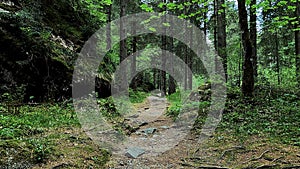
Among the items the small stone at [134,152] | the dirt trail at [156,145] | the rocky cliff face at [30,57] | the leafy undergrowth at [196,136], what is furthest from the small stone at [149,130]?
the rocky cliff face at [30,57]

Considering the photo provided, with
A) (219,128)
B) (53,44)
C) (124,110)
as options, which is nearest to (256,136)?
(219,128)

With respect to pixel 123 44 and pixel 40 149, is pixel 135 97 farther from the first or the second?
pixel 40 149

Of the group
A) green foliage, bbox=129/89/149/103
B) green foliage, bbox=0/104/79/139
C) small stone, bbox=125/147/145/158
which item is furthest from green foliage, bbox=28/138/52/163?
green foliage, bbox=129/89/149/103

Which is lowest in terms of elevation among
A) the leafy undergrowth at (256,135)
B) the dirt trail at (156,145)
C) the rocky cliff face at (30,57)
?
the dirt trail at (156,145)

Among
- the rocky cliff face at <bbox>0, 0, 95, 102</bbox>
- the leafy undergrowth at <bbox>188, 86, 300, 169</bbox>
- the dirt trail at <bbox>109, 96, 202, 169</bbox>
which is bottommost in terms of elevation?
the dirt trail at <bbox>109, 96, 202, 169</bbox>

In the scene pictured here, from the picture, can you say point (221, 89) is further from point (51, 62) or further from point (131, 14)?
point (131, 14)

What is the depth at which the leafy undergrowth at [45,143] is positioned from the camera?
13.9 feet

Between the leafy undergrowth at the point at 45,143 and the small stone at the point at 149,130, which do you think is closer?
the leafy undergrowth at the point at 45,143

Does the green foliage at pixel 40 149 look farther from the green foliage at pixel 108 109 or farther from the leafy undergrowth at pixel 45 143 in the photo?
the green foliage at pixel 108 109

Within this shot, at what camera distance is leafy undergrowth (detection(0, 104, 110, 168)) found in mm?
4238

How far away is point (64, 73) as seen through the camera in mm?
10398

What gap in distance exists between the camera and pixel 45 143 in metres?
4.92

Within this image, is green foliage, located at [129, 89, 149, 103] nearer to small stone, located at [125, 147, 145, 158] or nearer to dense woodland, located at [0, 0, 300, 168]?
dense woodland, located at [0, 0, 300, 168]

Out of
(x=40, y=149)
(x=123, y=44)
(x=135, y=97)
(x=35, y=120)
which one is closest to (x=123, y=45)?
(x=123, y=44)
